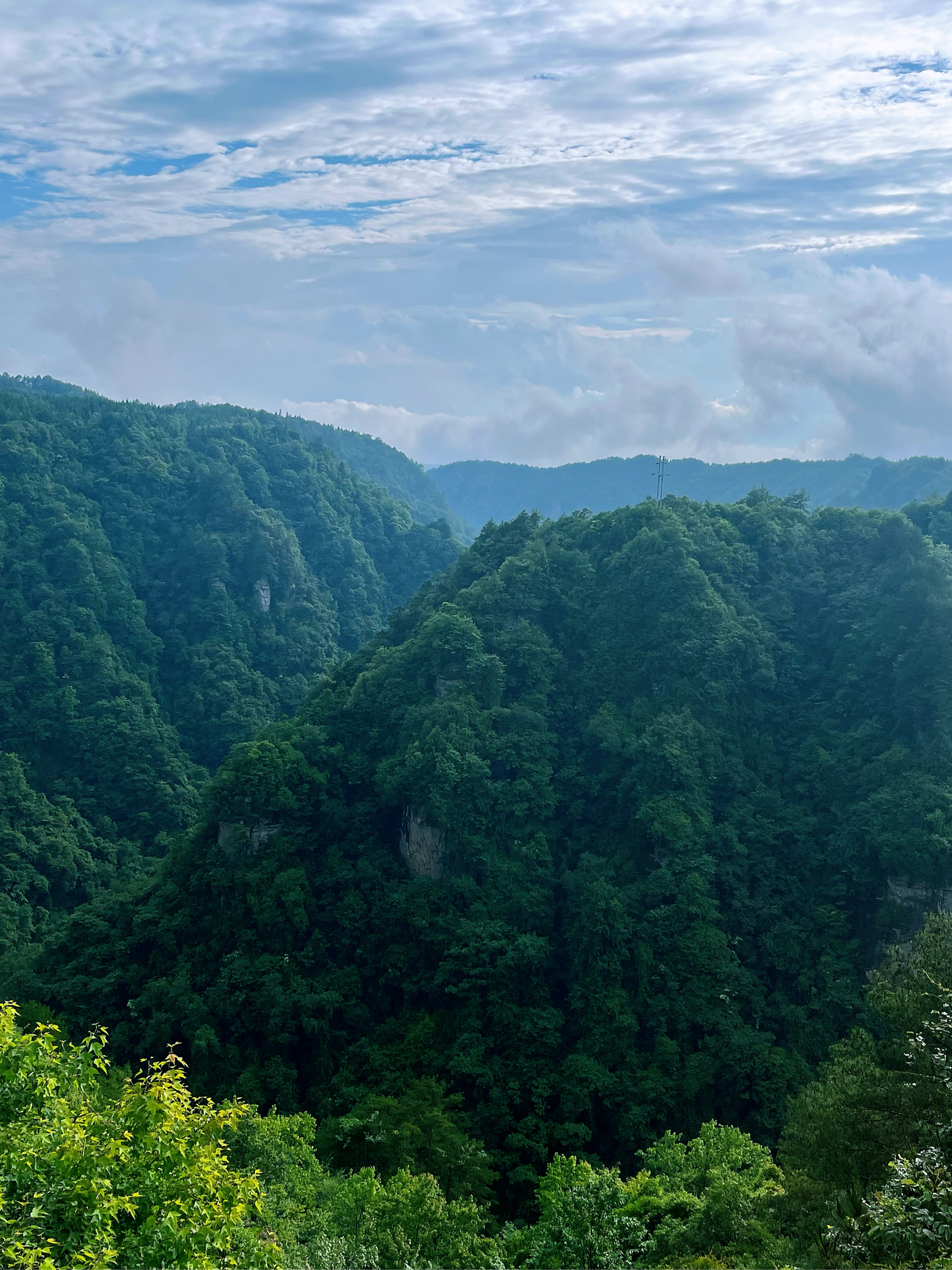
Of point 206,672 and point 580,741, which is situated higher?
point 580,741

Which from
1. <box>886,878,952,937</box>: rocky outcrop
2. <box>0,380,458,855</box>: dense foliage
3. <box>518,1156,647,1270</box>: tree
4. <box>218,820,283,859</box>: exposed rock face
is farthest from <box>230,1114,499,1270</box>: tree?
<box>0,380,458,855</box>: dense foliage

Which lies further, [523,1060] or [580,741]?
[580,741]

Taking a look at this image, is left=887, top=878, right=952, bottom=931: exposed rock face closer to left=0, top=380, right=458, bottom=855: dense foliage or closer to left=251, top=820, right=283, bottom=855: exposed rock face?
left=251, top=820, right=283, bottom=855: exposed rock face

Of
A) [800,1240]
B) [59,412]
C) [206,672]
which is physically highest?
[59,412]

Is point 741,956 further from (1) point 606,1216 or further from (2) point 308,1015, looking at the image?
(1) point 606,1216

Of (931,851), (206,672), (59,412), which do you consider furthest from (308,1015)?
(59,412)

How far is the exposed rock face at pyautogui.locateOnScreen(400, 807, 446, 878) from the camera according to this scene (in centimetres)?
5119

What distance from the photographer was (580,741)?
2231 inches

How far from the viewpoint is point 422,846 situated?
2042 inches

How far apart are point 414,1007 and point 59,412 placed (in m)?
105

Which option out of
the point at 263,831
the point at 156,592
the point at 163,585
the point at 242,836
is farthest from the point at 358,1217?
the point at 163,585

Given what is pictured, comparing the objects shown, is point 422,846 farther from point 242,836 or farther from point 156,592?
point 156,592

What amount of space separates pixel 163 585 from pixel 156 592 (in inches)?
48.5

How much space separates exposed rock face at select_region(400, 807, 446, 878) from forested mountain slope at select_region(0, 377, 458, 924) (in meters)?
32.4
